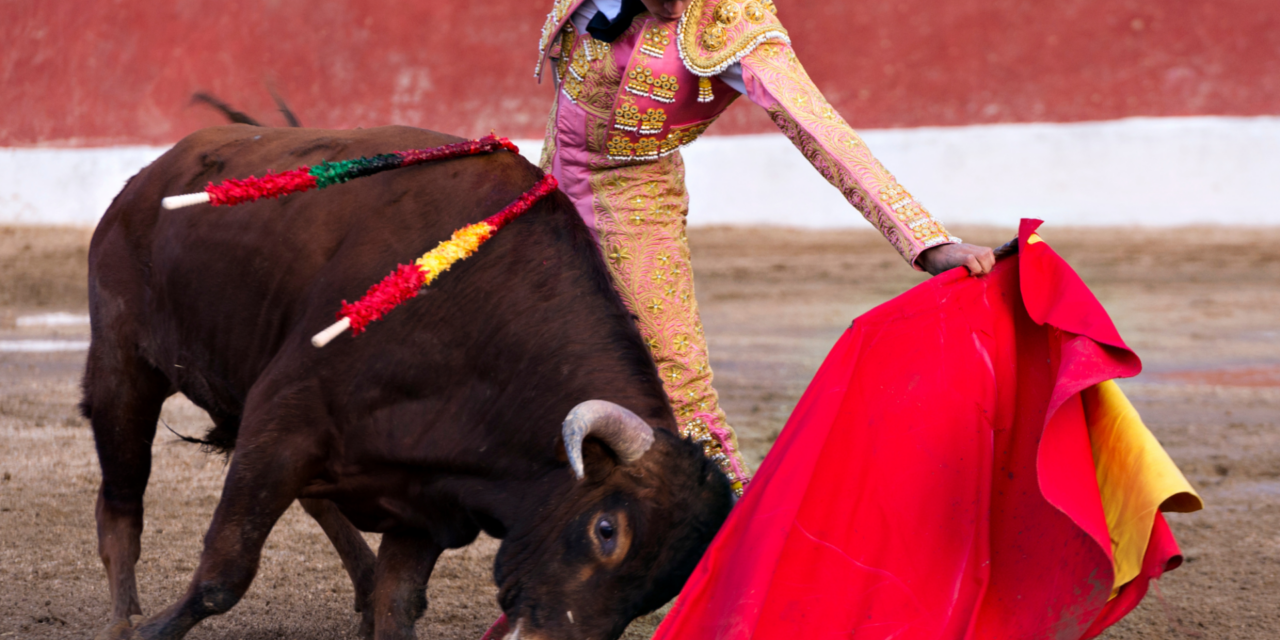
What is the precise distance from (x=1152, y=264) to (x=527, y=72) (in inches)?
199

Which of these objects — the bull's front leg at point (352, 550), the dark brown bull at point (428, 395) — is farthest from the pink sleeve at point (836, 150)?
the bull's front leg at point (352, 550)

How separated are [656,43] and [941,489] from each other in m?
0.90

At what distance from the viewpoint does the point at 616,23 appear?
2.24m

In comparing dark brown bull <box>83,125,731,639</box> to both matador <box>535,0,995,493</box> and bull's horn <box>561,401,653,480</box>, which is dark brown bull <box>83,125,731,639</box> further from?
matador <box>535,0,995,493</box>

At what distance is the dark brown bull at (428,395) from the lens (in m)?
1.91

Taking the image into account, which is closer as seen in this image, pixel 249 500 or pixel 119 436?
pixel 249 500

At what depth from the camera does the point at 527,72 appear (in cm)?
1039

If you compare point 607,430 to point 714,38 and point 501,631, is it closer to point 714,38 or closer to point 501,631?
point 501,631

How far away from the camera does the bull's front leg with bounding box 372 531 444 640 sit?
2445 mm

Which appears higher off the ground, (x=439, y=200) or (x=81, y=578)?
(x=439, y=200)

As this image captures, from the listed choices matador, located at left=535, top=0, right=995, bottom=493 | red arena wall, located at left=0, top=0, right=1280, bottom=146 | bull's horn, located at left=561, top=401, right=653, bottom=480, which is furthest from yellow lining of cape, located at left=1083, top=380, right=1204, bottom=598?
red arena wall, located at left=0, top=0, right=1280, bottom=146

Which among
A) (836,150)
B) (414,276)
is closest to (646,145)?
(836,150)

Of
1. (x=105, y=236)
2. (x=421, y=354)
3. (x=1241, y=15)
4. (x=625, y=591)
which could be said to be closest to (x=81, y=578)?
(x=105, y=236)

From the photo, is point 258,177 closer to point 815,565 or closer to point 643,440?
point 643,440
